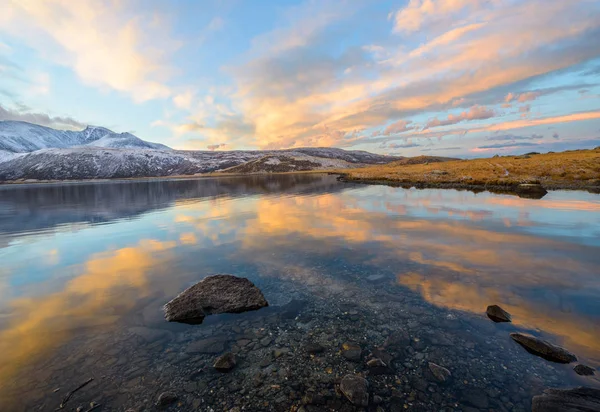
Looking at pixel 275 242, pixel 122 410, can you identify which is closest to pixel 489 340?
pixel 122 410

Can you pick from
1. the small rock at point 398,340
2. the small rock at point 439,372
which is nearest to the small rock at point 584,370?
the small rock at point 439,372

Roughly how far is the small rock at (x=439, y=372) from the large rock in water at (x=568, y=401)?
1.85 meters

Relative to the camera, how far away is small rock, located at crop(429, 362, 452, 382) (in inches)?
301

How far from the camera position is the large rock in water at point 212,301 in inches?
444

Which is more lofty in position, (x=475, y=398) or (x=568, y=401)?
(x=568, y=401)

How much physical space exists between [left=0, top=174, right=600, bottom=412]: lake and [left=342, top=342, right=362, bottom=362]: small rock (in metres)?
0.11

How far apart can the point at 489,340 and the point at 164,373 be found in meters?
10.4

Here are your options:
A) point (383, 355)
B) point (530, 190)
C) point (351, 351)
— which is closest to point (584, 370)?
point (383, 355)

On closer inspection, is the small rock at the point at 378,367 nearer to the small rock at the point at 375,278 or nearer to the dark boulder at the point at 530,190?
the small rock at the point at 375,278

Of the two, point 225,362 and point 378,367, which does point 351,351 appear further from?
point 225,362

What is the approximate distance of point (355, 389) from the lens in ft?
23.8

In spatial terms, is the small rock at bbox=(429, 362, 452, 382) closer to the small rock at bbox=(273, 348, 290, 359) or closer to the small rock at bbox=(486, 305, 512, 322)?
the small rock at bbox=(486, 305, 512, 322)

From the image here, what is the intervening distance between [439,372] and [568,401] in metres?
2.73

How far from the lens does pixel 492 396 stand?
23.0 ft
